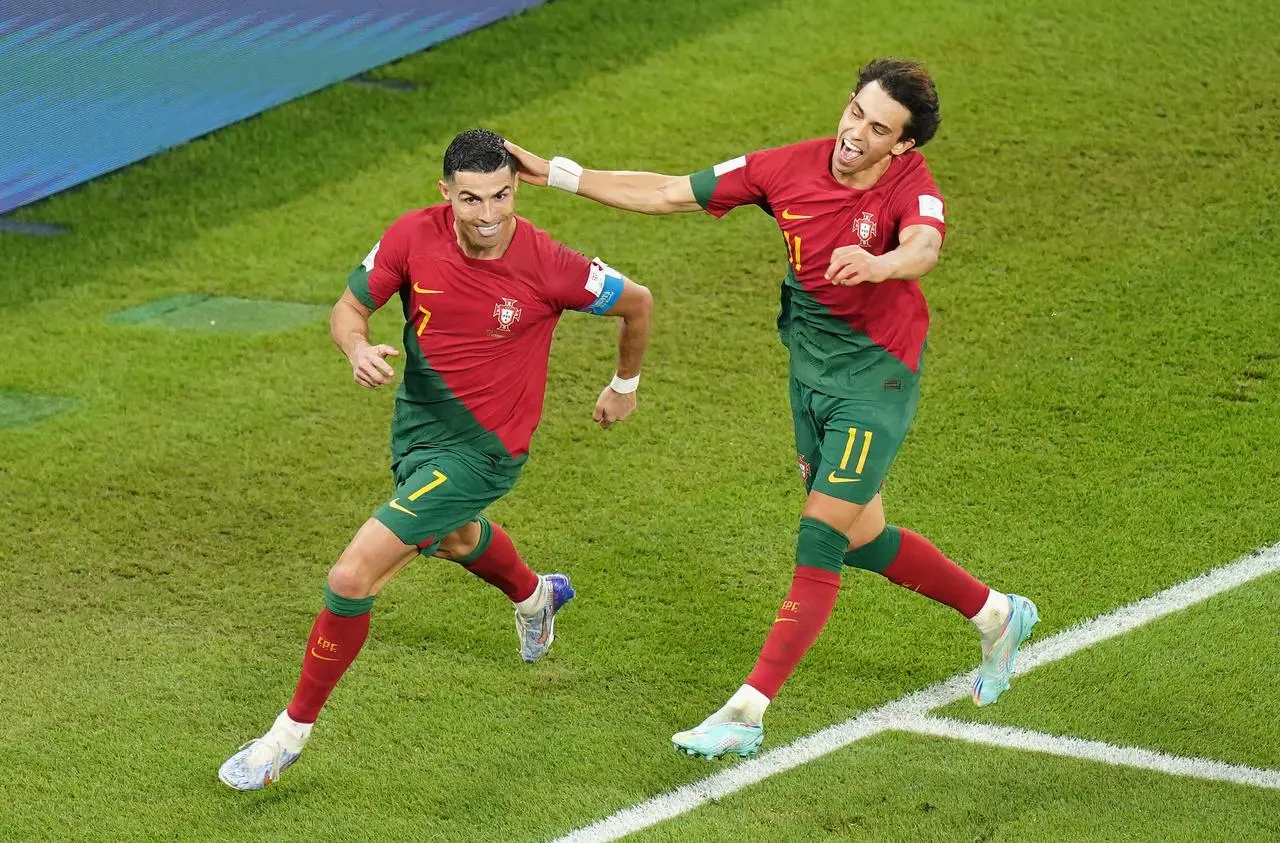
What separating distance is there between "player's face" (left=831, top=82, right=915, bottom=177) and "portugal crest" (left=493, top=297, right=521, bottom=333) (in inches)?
42.4

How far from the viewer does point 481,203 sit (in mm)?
5141

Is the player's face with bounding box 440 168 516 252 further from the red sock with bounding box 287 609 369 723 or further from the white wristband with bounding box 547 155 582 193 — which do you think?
the red sock with bounding box 287 609 369 723

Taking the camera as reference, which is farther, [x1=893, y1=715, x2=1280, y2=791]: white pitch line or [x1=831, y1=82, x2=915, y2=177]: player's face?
[x1=893, y1=715, x2=1280, y2=791]: white pitch line

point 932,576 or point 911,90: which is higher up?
point 911,90

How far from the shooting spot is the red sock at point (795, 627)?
16.4 ft

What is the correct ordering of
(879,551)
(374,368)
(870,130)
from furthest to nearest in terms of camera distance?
1. (879,551)
2. (870,130)
3. (374,368)

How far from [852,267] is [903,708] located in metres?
1.70

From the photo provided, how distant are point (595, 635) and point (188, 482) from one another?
2213 millimetres

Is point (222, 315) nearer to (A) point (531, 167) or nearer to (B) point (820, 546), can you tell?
(A) point (531, 167)

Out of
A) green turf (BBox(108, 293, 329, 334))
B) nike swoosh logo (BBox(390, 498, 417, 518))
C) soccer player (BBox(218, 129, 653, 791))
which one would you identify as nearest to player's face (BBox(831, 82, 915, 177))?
soccer player (BBox(218, 129, 653, 791))

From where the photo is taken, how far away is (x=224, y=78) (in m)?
11.1

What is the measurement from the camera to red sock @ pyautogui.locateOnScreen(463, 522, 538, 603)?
5.87 m

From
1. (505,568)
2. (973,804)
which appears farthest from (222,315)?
(973,804)

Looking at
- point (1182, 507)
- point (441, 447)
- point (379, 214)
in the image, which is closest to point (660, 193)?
point (441, 447)
